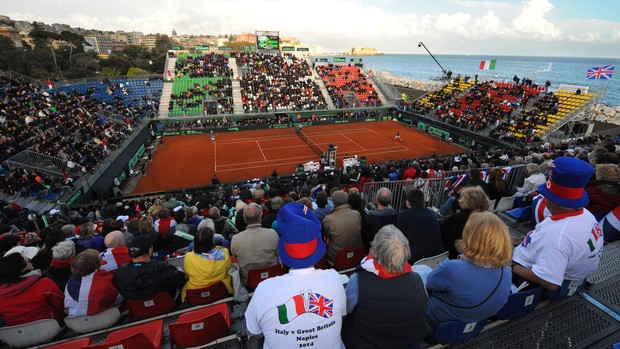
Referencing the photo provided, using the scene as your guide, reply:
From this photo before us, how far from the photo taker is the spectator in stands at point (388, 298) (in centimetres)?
248

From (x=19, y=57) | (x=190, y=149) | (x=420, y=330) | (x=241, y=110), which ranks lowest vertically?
(x=190, y=149)

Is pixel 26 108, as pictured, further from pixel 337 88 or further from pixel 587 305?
pixel 337 88

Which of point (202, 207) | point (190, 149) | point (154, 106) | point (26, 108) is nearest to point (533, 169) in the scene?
point (202, 207)

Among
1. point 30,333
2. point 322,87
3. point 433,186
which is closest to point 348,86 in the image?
point 322,87

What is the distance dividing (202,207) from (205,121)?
29818 mm

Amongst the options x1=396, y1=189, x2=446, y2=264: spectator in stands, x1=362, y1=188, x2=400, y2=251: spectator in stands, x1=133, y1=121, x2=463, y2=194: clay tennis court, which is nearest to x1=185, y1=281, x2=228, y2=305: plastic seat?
x1=362, y1=188, x2=400, y2=251: spectator in stands

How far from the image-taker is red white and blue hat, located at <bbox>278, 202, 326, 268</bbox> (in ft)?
8.73

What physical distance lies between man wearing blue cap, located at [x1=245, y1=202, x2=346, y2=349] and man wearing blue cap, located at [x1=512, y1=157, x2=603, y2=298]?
2293 millimetres

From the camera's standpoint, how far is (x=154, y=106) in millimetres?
38375

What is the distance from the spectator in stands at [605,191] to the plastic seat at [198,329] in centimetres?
567

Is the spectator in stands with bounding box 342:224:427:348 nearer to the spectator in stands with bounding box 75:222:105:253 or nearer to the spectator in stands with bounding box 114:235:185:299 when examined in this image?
the spectator in stands with bounding box 114:235:185:299


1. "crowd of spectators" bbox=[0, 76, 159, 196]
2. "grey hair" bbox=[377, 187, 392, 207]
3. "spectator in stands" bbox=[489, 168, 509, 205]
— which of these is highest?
"grey hair" bbox=[377, 187, 392, 207]

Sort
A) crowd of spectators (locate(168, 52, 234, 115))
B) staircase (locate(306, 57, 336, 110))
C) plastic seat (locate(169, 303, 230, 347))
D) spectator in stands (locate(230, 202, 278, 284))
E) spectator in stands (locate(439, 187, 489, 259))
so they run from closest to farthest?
plastic seat (locate(169, 303, 230, 347)) → spectator in stands (locate(439, 187, 489, 259)) → spectator in stands (locate(230, 202, 278, 284)) → crowd of spectators (locate(168, 52, 234, 115)) → staircase (locate(306, 57, 336, 110))

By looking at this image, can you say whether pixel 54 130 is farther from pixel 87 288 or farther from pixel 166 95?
pixel 87 288
